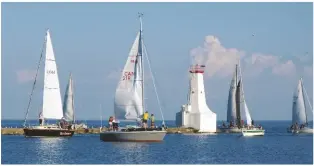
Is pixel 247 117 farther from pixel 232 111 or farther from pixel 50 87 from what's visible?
pixel 50 87

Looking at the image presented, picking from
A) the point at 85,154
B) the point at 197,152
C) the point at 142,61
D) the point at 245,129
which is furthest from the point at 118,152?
the point at 245,129

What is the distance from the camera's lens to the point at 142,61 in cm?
6388

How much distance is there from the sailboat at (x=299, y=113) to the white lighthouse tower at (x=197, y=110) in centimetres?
1360

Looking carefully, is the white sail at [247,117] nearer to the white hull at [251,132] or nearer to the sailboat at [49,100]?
the white hull at [251,132]

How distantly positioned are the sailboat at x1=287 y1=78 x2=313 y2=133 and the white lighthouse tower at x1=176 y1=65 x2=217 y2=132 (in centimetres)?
1360

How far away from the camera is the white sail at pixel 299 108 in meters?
102

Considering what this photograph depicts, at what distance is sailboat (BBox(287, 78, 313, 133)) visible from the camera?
102 metres

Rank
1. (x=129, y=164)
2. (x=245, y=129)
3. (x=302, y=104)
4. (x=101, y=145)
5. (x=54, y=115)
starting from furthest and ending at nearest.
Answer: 1. (x=302, y=104)
2. (x=245, y=129)
3. (x=54, y=115)
4. (x=101, y=145)
5. (x=129, y=164)

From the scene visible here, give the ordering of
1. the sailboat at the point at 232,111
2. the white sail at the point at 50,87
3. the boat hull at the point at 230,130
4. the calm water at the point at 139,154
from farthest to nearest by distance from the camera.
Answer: the sailboat at the point at 232,111, the boat hull at the point at 230,130, the white sail at the point at 50,87, the calm water at the point at 139,154

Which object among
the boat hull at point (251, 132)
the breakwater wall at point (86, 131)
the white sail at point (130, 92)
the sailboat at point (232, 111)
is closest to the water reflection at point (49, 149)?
the white sail at point (130, 92)

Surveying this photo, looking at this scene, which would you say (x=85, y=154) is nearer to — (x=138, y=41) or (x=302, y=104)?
(x=138, y=41)

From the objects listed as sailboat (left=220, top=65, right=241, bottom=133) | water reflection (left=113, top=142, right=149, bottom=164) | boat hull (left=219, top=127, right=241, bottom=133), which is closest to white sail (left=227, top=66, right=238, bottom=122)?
sailboat (left=220, top=65, right=241, bottom=133)

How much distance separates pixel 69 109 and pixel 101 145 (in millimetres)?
30986

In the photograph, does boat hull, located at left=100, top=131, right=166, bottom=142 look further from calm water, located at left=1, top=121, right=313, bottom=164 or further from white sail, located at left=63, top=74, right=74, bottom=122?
white sail, located at left=63, top=74, right=74, bottom=122
